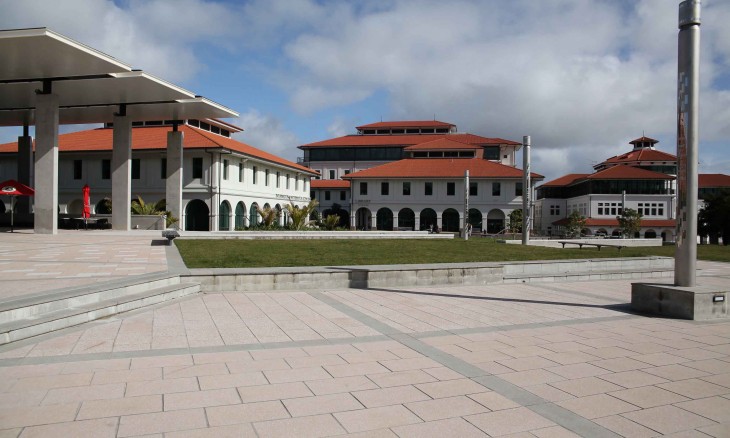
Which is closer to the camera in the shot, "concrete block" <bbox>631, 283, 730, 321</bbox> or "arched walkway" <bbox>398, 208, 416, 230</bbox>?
"concrete block" <bbox>631, 283, 730, 321</bbox>

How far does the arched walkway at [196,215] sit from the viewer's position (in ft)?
142

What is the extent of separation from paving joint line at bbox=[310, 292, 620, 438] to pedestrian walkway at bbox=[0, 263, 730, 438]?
0.06 ft

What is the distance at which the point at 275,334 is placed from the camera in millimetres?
6902

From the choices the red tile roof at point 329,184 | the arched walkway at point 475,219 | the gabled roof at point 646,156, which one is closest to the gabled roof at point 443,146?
the red tile roof at point 329,184

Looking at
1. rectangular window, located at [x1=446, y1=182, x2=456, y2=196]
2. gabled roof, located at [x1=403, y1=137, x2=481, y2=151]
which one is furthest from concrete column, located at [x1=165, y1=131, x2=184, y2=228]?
gabled roof, located at [x1=403, y1=137, x2=481, y2=151]

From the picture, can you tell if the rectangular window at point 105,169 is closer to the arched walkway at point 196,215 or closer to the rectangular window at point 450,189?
the arched walkway at point 196,215

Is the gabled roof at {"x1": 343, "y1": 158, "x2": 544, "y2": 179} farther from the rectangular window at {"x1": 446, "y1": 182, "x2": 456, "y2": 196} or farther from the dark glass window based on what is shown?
the dark glass window

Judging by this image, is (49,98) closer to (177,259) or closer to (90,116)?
(90,116)

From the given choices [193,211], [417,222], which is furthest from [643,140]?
[193,211]

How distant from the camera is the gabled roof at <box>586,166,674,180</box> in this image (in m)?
69.2

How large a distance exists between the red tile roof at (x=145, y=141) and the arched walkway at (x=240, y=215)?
4.39 m

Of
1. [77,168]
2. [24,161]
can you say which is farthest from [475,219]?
[24,161]

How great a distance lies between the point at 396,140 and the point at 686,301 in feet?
229

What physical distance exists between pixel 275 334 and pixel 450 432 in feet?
11.4
